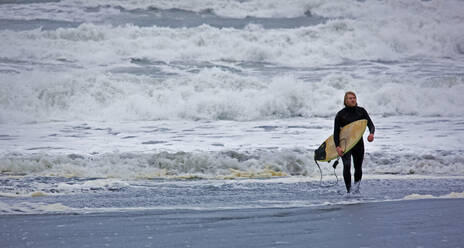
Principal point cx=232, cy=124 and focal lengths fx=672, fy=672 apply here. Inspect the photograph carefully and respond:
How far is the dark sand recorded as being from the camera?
5.16m

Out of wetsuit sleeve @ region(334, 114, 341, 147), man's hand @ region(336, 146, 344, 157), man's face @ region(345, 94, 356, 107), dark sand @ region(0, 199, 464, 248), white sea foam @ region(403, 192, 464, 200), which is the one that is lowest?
white sea foam @ region(403, 192, 464, 200)

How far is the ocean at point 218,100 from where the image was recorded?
27.0 ft

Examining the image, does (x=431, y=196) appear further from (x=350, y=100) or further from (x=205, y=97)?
(x=205, y=97)

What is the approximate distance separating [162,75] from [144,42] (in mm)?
4536

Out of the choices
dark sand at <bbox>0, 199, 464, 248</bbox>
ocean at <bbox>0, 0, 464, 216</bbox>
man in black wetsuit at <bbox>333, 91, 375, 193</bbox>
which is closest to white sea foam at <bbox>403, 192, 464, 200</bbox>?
ocean at <bbox>0, 0, 464, 216</bbox>

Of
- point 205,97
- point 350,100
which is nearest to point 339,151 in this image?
point 350,100

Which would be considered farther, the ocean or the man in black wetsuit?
the ocean

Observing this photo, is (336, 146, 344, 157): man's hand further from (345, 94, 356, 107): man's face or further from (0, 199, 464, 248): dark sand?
(0, 199, 464, 248): dark sand

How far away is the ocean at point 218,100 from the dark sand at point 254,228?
45cm

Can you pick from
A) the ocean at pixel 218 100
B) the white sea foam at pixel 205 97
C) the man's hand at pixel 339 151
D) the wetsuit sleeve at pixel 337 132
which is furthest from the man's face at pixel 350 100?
the white sea foam at pixel 205 97

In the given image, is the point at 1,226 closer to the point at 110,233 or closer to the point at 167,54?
the point at 110,233

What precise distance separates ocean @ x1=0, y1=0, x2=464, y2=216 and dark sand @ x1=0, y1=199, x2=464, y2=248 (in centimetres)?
45

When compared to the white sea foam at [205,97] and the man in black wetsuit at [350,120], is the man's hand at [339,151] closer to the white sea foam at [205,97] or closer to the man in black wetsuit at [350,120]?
the man in black wetsuit at [350,120]

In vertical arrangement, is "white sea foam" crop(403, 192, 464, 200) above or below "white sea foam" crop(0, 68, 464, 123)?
below
